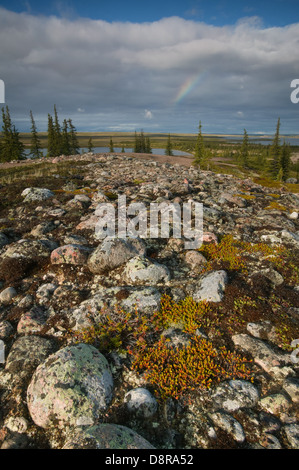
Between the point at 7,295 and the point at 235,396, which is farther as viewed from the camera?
the point at 7,295

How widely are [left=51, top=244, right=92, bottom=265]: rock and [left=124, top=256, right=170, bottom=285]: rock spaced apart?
1.58 m

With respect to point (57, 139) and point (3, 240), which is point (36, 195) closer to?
point (3, 240)

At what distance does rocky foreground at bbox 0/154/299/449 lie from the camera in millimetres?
3812

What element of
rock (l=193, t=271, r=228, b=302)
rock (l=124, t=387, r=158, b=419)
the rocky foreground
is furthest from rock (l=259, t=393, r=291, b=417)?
rock (l=193, t=271, r=228, b=302)

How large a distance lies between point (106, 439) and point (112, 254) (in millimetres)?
4893

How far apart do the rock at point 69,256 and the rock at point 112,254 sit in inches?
13.4

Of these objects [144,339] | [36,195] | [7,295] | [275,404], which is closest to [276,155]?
[36,195]

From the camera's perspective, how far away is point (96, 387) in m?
4.22

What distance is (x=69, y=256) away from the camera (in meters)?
7.90

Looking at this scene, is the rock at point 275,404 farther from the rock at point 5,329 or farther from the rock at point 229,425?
the rock at point 5,329

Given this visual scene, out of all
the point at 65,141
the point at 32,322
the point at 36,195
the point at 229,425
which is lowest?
the point at 229,425

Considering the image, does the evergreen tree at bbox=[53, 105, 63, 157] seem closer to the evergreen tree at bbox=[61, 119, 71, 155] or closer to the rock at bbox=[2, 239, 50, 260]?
the evergreen tree at bbox=[61, 119, 71, 155]
